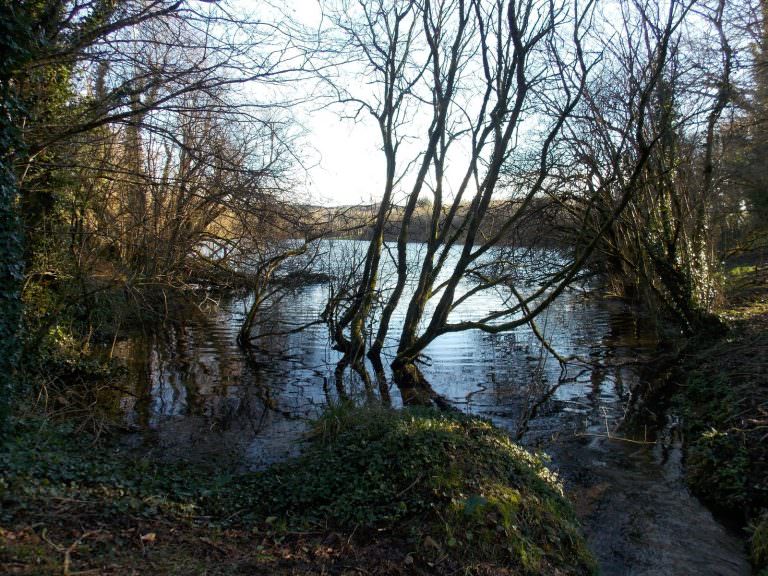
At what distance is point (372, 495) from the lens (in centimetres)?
511

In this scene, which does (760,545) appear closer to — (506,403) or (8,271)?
(506,403)

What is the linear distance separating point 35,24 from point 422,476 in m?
7.09

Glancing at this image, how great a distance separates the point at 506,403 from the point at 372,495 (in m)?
6.08

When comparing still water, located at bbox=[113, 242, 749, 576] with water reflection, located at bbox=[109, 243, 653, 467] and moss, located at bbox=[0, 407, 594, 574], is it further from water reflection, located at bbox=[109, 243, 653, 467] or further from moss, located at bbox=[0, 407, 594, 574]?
moss, located at bbox=[0, 407, 594, 574]

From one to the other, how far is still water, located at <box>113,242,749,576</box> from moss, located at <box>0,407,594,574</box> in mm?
1026

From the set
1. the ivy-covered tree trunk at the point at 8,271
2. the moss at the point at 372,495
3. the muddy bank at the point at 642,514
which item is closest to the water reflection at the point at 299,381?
the muddy bank at the point at 642,514

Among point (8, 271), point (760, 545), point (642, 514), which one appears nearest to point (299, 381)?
point (8, 271)

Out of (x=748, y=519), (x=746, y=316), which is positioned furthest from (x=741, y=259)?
(x=748, y=519)

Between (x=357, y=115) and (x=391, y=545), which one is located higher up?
(x=357, y=115)

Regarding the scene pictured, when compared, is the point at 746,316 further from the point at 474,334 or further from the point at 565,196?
the point at 474,334

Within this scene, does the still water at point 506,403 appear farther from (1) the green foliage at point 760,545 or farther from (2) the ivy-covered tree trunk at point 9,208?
(2) the ivy-covered tree trunk at point 9,208

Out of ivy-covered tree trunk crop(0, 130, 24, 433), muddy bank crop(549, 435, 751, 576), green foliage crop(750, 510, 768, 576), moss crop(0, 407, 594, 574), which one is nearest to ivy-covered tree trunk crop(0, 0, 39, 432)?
ivy-covered tree trunk crop(0, 130, 24, 433)

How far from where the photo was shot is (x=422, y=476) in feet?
Answer: 17.0

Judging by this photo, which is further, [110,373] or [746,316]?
[746,316]
